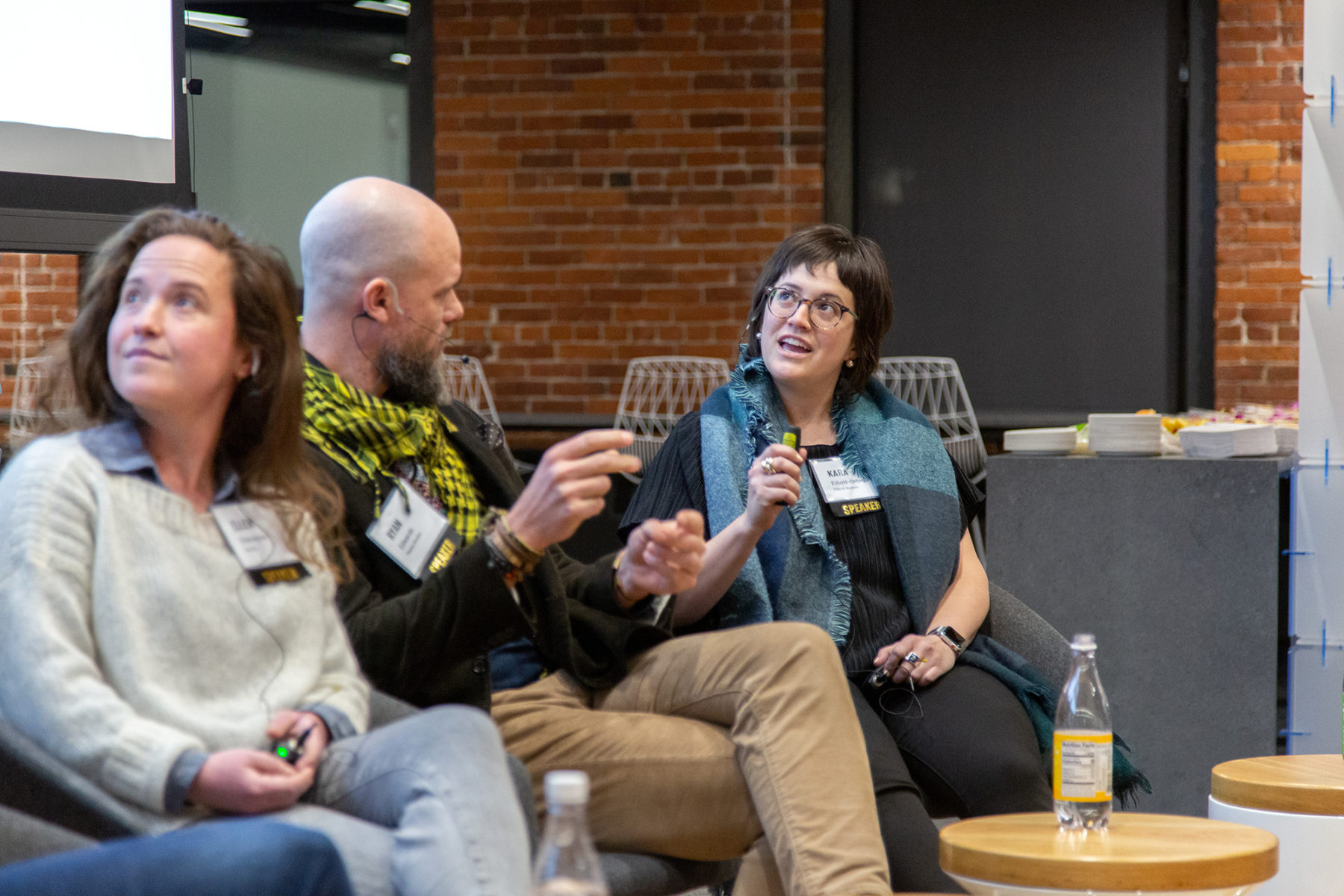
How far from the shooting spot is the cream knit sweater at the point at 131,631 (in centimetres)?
129

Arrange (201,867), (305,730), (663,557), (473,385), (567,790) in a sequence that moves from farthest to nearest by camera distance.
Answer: (473,385), (663,557), (305,730), (201,867), (567,790)

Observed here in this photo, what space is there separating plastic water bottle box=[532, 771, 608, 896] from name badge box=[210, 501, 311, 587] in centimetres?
52

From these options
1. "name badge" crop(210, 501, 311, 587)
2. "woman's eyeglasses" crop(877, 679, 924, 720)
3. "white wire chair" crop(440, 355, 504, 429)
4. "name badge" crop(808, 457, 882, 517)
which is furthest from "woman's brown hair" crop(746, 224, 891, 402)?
"white wire chair" crop(440, 355, 504, 429)

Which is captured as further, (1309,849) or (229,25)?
(229,25)

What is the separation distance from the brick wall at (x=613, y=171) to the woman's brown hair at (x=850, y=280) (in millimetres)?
3325

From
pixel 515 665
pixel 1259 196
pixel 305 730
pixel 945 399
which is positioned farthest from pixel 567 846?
pixel 1259 196

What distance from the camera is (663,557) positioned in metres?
1.88

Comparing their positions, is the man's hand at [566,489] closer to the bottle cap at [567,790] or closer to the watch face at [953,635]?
the bottle cap at [567,790]

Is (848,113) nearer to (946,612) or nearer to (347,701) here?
(946,612)

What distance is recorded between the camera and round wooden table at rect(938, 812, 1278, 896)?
1.62 metres

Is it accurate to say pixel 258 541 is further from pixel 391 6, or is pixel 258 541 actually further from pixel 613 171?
pixel 391 6

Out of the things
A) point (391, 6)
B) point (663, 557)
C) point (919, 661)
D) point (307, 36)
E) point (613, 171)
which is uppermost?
point (391, 6)

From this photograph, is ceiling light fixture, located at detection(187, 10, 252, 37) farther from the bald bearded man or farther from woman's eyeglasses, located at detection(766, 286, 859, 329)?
the bald bearded man

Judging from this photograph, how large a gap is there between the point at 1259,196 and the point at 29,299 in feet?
16.9
